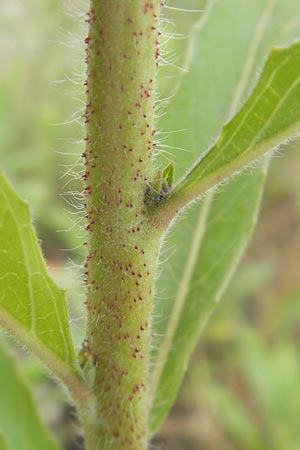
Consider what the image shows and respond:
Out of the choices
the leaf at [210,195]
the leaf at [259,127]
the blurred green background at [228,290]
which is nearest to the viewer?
the leaf at [259,127]

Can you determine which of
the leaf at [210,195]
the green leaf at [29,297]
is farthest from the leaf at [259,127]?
the leaf at [210,195]

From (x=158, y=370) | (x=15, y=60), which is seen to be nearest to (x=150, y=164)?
(x=158, y=370)

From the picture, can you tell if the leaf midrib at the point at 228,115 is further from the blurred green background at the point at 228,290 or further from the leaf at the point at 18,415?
the blurred green background at the point at 228,290

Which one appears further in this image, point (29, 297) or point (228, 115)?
point (228, 115)

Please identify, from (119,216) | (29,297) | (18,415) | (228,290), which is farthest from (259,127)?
(228,290)

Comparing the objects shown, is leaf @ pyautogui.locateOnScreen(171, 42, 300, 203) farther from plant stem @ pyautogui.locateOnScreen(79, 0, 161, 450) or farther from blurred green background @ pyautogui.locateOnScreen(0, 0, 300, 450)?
blurred green background @ pyautogui.locateOnScreen(0, 0, 300, 450)

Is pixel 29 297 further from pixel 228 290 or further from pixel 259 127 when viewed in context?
pixel 228 290

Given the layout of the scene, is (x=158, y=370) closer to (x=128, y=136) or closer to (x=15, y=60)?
(x=128, y=136)
